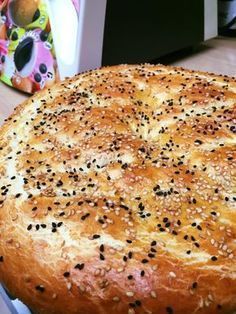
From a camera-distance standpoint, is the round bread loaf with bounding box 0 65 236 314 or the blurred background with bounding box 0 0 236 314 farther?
the blurred background with bounding box 0 0 236 314

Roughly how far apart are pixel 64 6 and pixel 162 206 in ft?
3.22

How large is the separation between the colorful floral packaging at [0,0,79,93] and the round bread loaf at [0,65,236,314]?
496mm

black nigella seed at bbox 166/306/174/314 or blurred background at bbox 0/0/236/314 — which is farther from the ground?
blurred background at bbox 0/0/236/314

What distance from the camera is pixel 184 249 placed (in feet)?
2.89

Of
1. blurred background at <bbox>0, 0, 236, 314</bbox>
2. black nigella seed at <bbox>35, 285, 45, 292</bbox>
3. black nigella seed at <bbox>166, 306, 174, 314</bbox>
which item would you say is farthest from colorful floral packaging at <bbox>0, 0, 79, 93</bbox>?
black nigella seed at <bbox>166, 306, 174, 314</bbox>

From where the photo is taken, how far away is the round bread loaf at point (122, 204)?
0.85 meters

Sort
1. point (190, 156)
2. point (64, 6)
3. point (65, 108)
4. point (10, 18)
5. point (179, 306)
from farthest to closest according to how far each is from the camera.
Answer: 1. point (10, 18)
2. point (64, 6)
3. point (65, 108)
4. point (190, 156)
5. point (179, 306)

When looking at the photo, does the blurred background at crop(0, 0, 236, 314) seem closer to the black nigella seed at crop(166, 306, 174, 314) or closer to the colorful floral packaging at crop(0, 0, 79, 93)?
the colorful floral packaging at crop(0, 0, 79, 93)

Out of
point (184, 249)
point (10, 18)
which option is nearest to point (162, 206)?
point (184, 249)

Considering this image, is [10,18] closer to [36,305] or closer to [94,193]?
[94,193]

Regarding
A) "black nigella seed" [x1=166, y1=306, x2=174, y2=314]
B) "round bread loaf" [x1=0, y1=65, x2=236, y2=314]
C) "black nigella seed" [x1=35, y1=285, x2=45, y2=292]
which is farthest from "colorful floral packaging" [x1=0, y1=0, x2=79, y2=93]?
"black nigella seed" [x1=166, y1=306, x2=174, y2=314]

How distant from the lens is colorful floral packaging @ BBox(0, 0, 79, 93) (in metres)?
1.73

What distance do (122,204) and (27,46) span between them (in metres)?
1.04

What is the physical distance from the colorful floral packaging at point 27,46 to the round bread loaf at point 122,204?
19.5 inches
